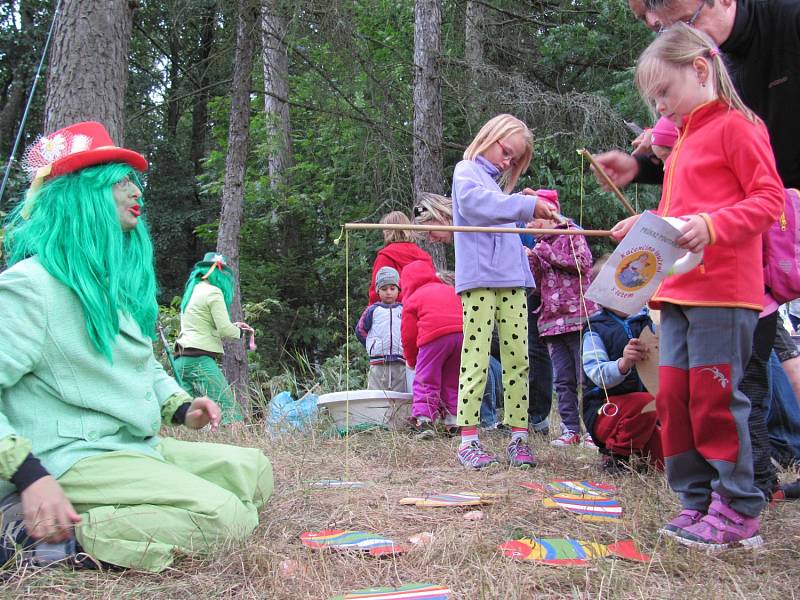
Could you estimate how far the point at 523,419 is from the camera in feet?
12.7

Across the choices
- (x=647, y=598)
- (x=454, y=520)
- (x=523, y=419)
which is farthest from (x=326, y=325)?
(x=647, y=598)

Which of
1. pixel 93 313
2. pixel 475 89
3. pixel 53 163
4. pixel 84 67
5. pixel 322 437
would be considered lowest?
pixel 322 437

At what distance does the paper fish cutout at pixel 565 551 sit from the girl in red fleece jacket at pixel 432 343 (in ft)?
8.36

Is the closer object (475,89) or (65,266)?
(65,266)

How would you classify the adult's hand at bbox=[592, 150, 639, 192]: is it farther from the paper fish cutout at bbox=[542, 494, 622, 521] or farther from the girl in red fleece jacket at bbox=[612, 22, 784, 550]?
the paper fish cutout at bbox=[542, 494, 622, 521]

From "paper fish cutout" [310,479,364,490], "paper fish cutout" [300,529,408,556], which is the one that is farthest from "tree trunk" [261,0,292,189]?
"paper fish cutout" [300,529,408,556]

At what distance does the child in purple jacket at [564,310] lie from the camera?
4.79 metres

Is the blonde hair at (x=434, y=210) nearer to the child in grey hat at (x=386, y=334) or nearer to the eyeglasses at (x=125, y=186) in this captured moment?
the child in grey hat at (x=386, y=334)

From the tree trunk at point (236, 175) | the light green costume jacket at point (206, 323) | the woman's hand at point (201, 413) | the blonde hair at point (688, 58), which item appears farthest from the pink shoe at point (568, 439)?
the tree trunk at point (236, 175)

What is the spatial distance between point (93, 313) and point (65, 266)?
182mm

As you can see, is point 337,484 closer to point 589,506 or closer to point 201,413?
point 201,413

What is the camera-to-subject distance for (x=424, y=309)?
5.18m

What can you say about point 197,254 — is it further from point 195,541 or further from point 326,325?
point 195,541

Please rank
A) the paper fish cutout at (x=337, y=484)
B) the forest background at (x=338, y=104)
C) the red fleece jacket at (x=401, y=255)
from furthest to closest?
the forest background at (x=338, y=104), the red fleece jacket at (x=401, y=255), the paper fish cutout at (x=337, y=484)
